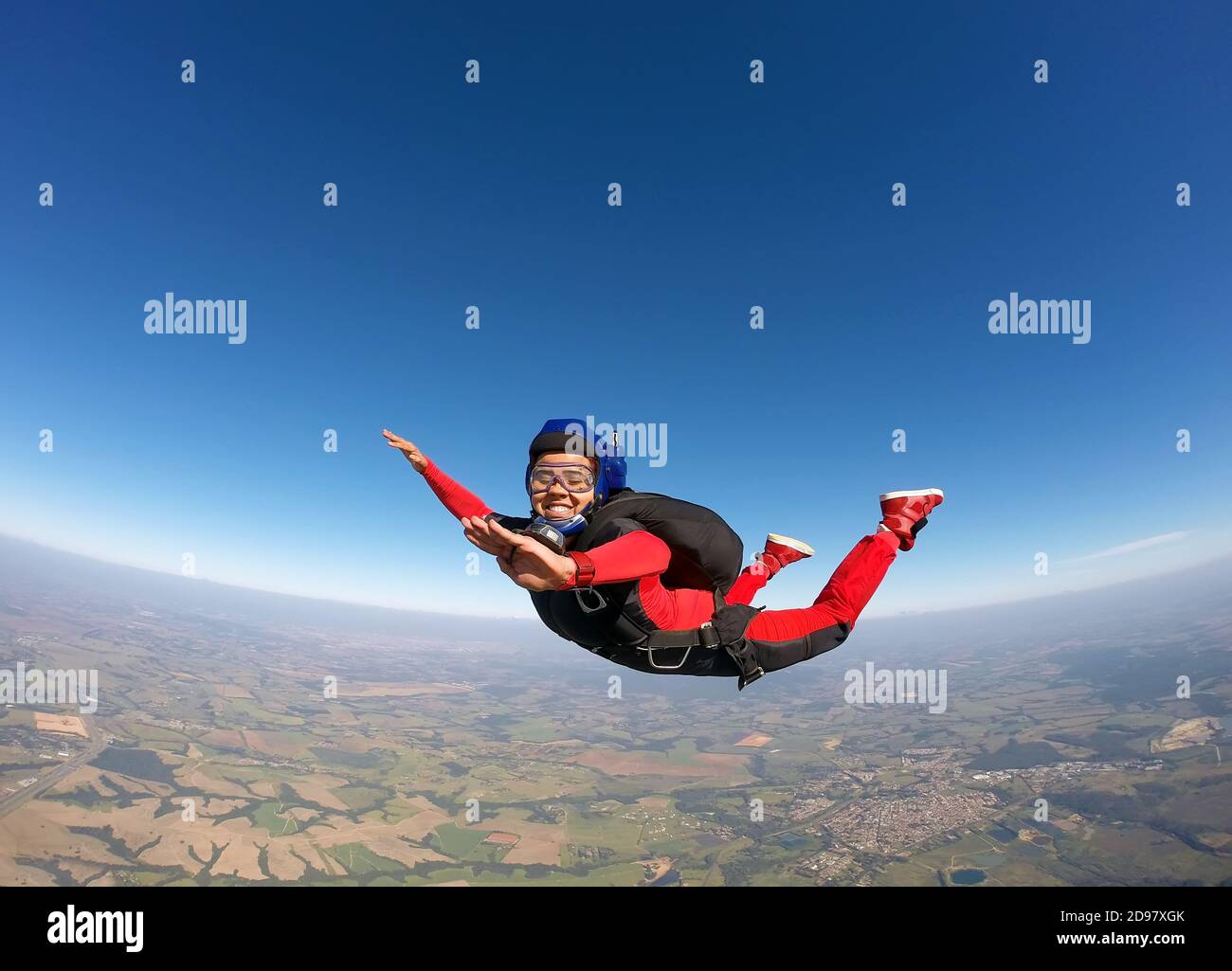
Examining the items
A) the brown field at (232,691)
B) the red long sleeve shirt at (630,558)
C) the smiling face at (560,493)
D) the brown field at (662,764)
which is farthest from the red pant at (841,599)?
the brown field at (232,691)

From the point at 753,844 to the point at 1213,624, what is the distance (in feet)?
394

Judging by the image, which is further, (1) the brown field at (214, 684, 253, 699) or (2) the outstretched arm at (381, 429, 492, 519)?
(1) the brown field at (214, 684, 253, 699)

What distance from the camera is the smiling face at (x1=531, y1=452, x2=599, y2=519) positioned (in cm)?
275

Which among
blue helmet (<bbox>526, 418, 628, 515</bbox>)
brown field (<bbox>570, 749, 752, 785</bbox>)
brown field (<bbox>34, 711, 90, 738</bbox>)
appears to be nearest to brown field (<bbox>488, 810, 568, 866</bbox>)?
brown field (<bbox>570, 749, 752, 785</bbox>)

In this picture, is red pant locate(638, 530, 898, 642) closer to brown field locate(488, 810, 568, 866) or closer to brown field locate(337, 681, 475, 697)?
brown field locate(488, 810, 568, 866)

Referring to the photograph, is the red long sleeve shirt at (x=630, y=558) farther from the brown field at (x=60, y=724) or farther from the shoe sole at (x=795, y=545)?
the brown field at (x=60, y=724)

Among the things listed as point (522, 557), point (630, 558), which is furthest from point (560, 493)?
point (522, 557)

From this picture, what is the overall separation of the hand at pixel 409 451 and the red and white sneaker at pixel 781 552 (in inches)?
111

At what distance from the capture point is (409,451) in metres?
3.13

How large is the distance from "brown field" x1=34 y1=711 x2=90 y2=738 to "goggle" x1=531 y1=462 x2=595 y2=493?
214 feet

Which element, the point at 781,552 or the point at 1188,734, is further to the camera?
the point at 1188,734

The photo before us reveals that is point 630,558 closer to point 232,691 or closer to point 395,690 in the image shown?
point 232,691

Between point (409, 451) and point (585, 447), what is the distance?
3.85 ft
